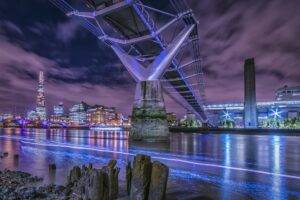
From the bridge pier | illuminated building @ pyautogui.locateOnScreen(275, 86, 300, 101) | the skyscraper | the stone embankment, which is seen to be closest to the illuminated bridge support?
the bridge pier

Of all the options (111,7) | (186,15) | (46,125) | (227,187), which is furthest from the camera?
(46,125)

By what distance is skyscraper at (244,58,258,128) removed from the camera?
63.4m

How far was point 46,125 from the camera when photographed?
486 ft

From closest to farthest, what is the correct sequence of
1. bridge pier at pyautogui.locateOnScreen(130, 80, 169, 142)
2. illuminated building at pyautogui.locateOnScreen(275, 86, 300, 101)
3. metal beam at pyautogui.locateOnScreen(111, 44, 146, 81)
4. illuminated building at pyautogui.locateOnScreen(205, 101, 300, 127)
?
1. bridge pier at pyautogui.locateOnScreen(130, 80, 169, 142)
2. metal beam at pyautogui.locateOnScreen(111, 44, 146, 81)
3. illuminated building at pyautogui.locateOnScreen(205, 101, 300, 127)
4. illuminated building at pyautogui.locateOnScreen(275, 86, 300, 101)

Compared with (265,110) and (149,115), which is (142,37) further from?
(265,110)

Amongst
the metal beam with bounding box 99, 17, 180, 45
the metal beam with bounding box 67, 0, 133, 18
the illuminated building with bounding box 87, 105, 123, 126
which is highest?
the metal beam with bounding box 67, 0, 133, 18

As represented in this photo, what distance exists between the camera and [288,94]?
9562 cm

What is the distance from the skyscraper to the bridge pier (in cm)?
5040

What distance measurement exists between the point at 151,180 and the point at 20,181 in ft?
16.3

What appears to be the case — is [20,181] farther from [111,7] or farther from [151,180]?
[111,7]

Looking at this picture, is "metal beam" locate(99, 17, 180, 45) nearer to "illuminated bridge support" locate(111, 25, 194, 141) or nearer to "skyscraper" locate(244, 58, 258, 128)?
"illuminated bridge support" locate(111, 25, 194, 141)

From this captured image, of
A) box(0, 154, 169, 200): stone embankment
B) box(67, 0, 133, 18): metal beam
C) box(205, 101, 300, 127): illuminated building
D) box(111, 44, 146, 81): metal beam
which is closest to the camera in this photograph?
box(0, 154, 169, 200): stone embankment

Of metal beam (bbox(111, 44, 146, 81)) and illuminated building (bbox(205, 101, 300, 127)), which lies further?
illuminated building (bbox(205, 101, 300, 127))

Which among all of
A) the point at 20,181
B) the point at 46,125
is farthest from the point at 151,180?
the point at 46,125
